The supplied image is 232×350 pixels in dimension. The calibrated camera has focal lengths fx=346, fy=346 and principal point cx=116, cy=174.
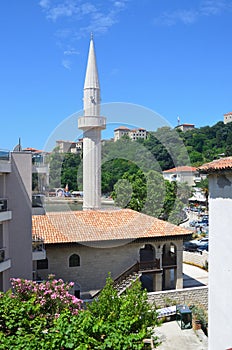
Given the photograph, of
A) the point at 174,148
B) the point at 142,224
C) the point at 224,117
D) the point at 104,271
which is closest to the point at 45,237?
the point at 104,271

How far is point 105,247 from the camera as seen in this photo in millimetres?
15734

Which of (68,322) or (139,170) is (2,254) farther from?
(139,170)

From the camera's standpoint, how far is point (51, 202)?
717 inches

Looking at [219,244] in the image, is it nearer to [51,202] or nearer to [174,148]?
[51,202]

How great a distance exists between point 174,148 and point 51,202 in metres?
8.56

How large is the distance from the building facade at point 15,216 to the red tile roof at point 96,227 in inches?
78.6

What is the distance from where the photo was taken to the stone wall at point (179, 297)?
589 inches

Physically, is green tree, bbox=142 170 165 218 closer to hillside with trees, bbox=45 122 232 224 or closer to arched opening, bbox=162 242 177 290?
hillside with trees, bbox=45 122 232 224

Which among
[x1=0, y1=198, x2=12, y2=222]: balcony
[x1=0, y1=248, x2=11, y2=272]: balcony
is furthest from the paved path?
[x1=0, y1=198, x2=12, y2=222]: balcony

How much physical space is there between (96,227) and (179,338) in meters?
6.05

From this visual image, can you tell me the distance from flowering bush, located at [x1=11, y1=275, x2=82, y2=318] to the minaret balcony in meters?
11.5

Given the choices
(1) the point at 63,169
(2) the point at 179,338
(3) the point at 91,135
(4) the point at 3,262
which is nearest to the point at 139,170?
(3) the point at 91,135

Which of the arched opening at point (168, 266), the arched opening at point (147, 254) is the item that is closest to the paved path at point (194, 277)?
the arched opening at point (168, 266)

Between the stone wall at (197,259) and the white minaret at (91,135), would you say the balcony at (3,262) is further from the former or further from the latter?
the stone wall at (197,259)
